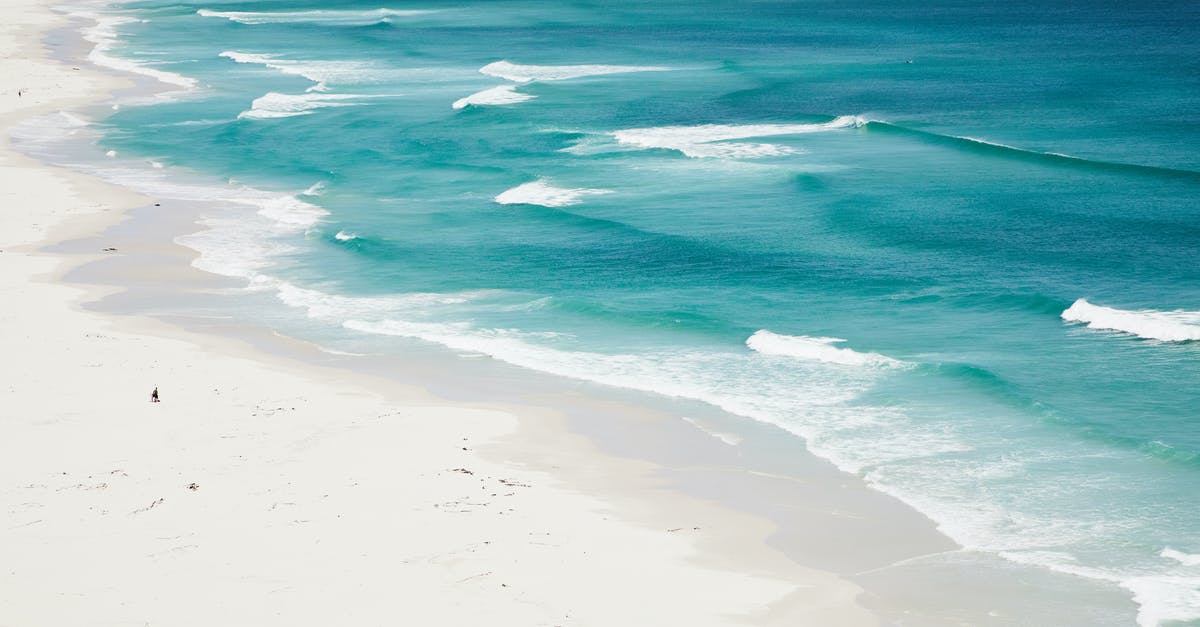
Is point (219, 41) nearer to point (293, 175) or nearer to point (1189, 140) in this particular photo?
point (293, 175)

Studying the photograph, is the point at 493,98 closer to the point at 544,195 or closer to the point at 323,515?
the point at 544,195

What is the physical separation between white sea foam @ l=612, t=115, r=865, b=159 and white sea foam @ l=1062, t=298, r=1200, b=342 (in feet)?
52.3

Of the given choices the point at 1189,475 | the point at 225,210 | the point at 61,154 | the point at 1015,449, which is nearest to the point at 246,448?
the point at 1015,449

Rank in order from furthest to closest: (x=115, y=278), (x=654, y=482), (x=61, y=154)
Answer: (x=61, y=154) → (x=115, y=278) → (x=654, y=482)

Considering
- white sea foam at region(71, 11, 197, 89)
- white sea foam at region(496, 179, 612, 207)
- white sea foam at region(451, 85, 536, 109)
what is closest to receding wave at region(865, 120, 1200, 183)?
white sea foam at region(496, 179, 612, 207)

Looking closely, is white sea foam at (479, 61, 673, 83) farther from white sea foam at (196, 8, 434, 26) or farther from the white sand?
the white sand

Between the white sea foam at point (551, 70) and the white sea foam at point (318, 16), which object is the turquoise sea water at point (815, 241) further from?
the white sea foam at point (318, 16)

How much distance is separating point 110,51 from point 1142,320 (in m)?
64.0

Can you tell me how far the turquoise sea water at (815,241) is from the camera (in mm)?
15305

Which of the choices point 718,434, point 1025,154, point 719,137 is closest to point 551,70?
point 719,137

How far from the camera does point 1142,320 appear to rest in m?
20.3

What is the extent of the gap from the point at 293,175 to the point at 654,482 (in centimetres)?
2473

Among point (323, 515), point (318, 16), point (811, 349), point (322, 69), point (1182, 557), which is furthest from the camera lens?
point (318, 16)

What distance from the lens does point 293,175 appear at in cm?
3675
